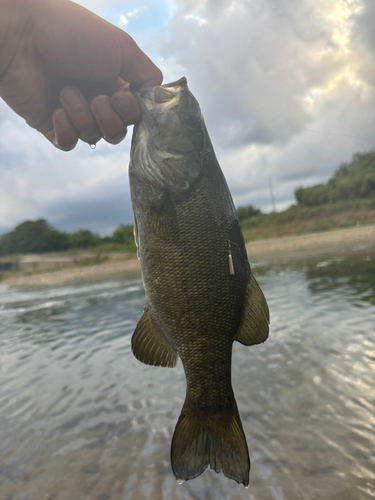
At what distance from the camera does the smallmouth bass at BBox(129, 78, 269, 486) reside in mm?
1812

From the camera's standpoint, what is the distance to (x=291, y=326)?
6.35 m

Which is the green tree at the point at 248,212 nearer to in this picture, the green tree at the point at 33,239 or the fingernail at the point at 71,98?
the green tree at the point at 33,239

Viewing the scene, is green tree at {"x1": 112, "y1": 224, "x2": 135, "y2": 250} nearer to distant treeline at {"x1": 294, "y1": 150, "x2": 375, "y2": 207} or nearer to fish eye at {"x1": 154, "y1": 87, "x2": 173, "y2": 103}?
distant treeline at {"x1": 294, "y1": 150, "x2": 375, "y2": 207}

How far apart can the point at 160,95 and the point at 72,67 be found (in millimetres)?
673

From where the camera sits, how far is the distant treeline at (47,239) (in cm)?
4834

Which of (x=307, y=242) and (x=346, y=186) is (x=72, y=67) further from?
(x=346, y=186)

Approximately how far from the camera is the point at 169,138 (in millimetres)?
1967

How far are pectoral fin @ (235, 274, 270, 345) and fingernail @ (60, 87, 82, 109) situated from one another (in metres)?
1.58

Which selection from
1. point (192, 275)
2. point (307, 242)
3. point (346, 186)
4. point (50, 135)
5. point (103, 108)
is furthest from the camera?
point (346, 186)

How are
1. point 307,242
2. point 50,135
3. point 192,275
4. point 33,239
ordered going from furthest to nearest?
1. point 33,239
2. point 307,242
3. point 50,135
4. point 192,275

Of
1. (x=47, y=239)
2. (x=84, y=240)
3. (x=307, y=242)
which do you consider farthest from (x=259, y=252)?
(x=47, y=239)

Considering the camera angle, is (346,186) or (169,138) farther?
(346,186)

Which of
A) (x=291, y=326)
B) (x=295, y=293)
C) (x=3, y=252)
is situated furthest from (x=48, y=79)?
(x=3, y=252)

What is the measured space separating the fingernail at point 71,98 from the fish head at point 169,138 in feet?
1.36
